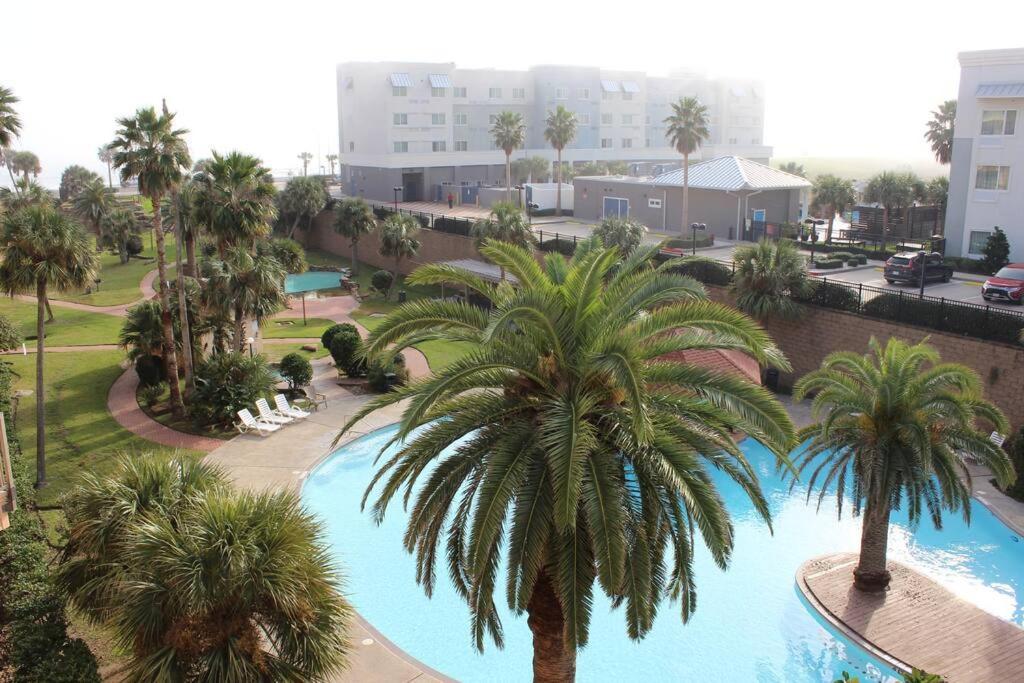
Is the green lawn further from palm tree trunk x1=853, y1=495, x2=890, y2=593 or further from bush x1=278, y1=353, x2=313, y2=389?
palm tree trunk x1=853, y1=495, x2=890, y2=593

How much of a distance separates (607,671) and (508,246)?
8.24 m

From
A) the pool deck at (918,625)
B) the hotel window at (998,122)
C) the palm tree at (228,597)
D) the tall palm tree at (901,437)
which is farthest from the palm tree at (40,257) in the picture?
the hotel window at (998,122)

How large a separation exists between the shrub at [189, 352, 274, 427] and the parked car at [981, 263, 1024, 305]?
82.9 ft

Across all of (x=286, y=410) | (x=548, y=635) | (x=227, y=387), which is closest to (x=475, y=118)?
(x=286, y=410)

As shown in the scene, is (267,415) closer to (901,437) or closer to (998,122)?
(901,437)

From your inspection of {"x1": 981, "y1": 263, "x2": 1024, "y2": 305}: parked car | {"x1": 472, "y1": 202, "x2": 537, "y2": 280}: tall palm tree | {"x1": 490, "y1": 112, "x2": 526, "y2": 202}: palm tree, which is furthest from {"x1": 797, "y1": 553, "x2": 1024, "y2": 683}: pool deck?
{"x1": 490, "y1": 112, "x2": 526, "y2": 202}: palm tree

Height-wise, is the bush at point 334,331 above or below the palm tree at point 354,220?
below

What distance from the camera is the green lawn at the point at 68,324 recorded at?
35094 mm

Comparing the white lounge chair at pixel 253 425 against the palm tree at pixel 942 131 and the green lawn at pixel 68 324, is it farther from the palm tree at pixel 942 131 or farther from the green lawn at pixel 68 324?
the palm tree at pixel 942 131

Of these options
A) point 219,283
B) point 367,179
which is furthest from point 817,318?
point 367,179

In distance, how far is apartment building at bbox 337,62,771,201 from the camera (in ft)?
249

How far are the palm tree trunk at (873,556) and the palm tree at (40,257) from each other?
61.2ft

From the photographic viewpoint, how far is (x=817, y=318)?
2978 cm

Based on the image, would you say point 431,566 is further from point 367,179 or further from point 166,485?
point 367,179
